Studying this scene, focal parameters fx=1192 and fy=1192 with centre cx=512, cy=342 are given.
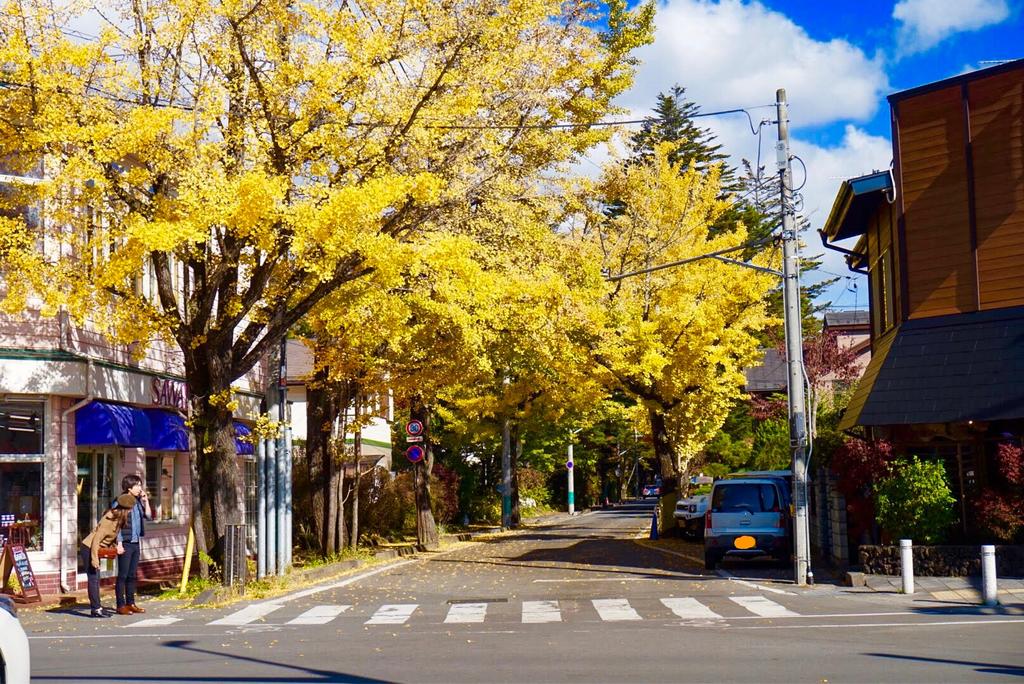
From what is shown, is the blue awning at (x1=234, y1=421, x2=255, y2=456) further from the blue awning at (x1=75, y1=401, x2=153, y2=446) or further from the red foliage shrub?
the red foliage shrub

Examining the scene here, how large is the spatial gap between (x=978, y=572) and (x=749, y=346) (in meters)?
15.3

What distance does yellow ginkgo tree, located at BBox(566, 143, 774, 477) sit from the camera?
3130 centimetres

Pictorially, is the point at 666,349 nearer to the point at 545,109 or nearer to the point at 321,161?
the point at 545,109

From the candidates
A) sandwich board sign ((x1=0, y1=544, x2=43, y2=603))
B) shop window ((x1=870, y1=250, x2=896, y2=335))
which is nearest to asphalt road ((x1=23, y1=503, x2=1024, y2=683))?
sandwich board sign ((x1=0, y1=544, x2=43, y2=603))

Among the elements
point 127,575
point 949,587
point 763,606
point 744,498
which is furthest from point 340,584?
point 949,587

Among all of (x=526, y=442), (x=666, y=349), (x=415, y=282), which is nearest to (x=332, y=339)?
(x=415, y=282)

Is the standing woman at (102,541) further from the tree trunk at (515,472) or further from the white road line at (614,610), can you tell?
the tree trunk at (515,472)

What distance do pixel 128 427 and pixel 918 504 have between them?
14.2 meters

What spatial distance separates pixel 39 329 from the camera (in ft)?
68.4

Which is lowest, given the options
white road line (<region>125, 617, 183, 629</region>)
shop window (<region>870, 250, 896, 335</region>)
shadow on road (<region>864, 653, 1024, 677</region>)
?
white road line (<region>125, 617, 183, 629</region>)

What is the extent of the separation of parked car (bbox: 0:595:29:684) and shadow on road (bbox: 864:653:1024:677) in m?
7.43

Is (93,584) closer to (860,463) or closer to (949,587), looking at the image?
(860,463)

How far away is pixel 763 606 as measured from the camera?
16438mm

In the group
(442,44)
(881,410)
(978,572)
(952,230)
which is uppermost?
(442,44)
